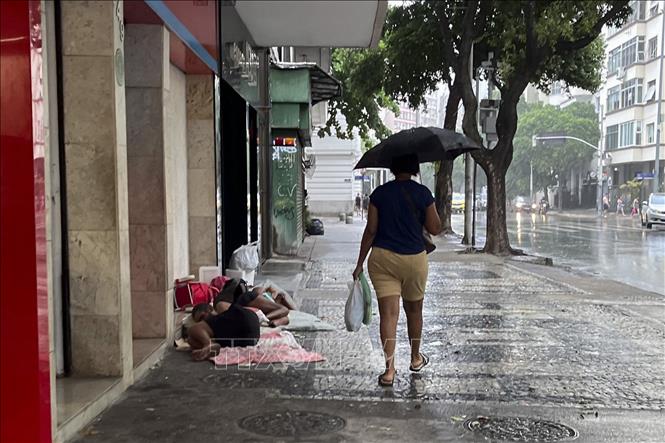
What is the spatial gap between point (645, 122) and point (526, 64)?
39.9 metres

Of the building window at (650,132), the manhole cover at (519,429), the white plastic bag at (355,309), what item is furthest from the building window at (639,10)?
the manhole cover at (519,429)

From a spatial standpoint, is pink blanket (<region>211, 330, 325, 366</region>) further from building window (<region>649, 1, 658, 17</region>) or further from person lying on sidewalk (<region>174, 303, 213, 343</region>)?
building window (<region>649, 1, 658, 17</region>)

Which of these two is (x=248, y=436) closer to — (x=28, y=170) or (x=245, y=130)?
(x=28, y=170)

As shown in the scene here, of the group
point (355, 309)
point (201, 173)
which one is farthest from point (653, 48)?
point (355, 309)

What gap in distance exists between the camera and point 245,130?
10.4m

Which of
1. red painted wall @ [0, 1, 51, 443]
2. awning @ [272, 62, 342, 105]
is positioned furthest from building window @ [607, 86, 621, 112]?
red painted wall @ [0, 1, 51, 443]

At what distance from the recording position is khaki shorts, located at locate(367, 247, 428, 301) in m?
5.24

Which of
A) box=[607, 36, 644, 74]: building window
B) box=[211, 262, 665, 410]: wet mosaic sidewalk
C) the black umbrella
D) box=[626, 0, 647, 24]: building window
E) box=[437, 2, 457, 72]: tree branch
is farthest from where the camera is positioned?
box=[607, 36, 644, 74]: building window

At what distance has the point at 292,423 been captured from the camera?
171 inches

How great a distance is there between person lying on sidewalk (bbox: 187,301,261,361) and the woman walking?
1286 millimetres

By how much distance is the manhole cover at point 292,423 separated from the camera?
4.18m

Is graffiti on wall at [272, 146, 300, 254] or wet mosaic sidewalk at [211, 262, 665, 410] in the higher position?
graffiti on wall at [272, 146, 300, 254]

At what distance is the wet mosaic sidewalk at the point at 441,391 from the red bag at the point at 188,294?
1.34m

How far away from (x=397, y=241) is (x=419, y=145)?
924 mm
